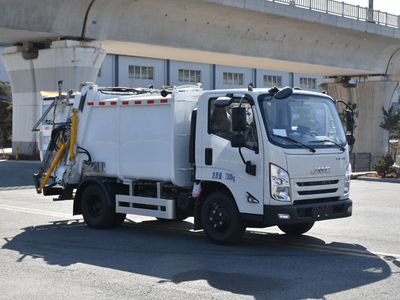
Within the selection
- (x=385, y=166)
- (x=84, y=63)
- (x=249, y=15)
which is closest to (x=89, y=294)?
(x=385, y=166)

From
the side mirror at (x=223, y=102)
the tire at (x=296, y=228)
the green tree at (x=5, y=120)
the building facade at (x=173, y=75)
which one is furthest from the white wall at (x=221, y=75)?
the side mirror at (x=223, y=102)

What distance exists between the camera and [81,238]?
1151 centimetres

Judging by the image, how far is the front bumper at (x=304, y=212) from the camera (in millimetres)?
9836

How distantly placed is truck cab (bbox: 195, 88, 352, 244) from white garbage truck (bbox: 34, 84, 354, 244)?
0.02 metres

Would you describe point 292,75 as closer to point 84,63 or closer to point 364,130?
point 364,130

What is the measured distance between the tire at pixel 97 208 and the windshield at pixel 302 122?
12.3 ft

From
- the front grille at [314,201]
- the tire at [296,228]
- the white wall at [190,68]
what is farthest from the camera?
the white wall at [190,68]

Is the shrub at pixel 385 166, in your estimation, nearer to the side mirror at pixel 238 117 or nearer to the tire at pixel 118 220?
the tire at pixel 118 220

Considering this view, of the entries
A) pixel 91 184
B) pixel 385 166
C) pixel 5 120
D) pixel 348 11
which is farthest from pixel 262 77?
pixel 91 184

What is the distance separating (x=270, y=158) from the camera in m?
9.87

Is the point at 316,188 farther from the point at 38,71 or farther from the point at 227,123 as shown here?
the point at 38,71

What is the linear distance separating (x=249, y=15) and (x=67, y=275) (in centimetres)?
2876

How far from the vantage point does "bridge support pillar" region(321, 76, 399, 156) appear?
1905 inches

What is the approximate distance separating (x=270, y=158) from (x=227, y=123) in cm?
105
